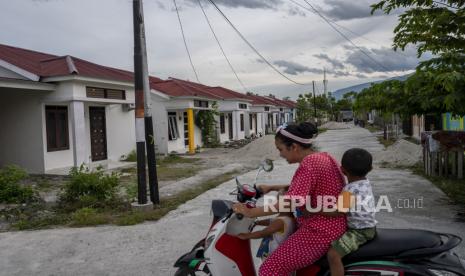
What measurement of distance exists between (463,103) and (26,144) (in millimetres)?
12907

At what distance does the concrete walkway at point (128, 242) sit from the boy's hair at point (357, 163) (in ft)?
8.35

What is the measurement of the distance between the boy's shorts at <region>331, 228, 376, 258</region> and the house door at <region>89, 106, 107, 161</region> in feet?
49.0

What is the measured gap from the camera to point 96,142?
661 inches

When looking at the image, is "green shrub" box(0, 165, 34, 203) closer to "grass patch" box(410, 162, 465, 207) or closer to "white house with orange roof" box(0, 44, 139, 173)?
"white house with orange roof" box(0, 44, 139, 173)

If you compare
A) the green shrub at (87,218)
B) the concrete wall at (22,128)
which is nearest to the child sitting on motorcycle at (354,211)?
the green shrub at (87,218)

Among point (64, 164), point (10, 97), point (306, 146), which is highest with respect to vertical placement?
point (10, 97)

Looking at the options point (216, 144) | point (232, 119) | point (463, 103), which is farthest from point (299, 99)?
point (463, 103)

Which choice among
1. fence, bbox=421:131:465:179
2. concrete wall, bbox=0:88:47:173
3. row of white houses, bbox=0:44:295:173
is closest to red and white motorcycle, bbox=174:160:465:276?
fence, bbox=421:131:465:179

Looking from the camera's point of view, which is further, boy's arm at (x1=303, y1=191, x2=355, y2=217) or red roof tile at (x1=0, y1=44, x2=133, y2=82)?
red roof tile at (x1=0, y1=44, x2=133, y2=82)

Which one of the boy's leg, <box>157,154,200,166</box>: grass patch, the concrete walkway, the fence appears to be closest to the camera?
the boy's leg

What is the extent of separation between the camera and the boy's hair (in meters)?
2.77

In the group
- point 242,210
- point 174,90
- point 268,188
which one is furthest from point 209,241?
point 174,90

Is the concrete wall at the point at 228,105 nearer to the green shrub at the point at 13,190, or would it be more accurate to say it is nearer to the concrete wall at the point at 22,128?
the concrete wall at the point at 22,128

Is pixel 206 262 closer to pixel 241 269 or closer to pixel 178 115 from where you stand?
pixel 241 269
